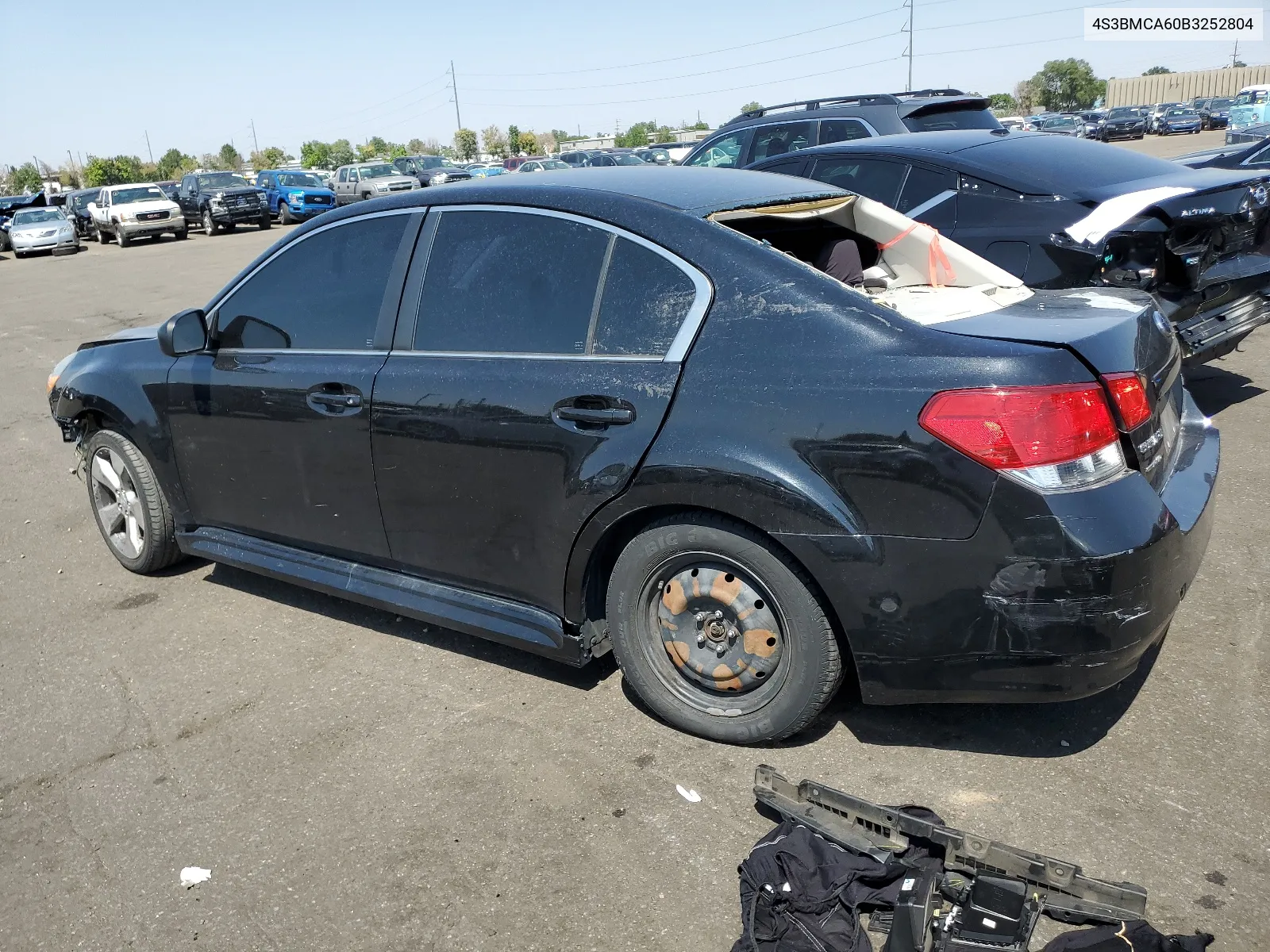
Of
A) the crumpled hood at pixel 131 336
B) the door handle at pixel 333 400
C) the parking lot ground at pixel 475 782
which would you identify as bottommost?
the parking lot ground at pixel 475 782

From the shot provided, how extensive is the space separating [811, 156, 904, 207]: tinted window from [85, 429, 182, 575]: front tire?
4.30m

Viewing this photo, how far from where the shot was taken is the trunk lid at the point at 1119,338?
2.82m

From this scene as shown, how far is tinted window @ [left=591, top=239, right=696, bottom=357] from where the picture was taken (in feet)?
10.4

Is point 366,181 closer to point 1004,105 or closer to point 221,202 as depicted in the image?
point 221,202

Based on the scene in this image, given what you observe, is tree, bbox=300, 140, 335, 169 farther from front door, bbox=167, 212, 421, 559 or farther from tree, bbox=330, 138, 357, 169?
front door, bbox=167, 212, 421, 559

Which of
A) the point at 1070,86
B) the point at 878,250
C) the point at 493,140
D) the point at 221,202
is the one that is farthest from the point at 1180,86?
the point at 878,250

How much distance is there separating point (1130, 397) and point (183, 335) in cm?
358

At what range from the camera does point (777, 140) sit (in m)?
10.3

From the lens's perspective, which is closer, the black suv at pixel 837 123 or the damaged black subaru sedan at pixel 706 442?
the damaged black subaru sedan at pixel 706 442

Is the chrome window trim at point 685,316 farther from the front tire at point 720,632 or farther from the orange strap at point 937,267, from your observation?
the orange strap at point 937,267

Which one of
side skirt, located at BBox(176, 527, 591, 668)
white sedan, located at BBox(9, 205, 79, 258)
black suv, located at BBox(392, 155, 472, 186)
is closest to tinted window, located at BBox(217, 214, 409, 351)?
side skirt, located at BBox(176, 527, 591, 668)

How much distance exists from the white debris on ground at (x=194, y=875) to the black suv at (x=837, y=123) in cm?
768

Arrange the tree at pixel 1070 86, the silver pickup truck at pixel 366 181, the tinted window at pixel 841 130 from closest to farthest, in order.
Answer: the tinted window at pixel 841 130
the silver pickup truck at pixel 366 181
the tree at pixel 1070 86

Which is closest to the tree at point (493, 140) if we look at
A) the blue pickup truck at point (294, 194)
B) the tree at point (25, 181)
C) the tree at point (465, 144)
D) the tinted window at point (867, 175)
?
the tree at point (465, 144)
